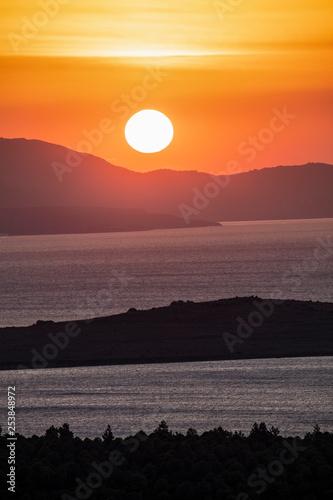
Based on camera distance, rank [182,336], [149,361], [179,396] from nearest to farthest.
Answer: [179,396]
[149,361]
[182,336]

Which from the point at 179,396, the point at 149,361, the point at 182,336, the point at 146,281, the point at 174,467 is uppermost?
the point at 146,281

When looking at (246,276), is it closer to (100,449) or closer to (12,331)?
(12,331)

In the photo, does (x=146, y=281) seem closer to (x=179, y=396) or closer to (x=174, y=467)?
(x=179, y=396)

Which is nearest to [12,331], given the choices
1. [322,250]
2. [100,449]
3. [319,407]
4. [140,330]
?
[140,330]

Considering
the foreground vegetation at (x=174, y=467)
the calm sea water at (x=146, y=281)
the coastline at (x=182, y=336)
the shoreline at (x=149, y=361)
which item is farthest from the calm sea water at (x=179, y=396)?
the calm sea water at (x=146, y=281)

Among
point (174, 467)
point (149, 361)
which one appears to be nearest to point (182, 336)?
point (149, 361)

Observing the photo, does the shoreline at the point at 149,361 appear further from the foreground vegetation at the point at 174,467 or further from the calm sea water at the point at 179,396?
the foreground vegetation at the point at 174,467
